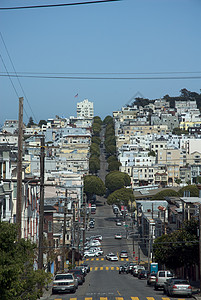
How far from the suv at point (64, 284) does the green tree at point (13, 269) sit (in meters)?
17.2

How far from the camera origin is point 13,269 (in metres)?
24.3

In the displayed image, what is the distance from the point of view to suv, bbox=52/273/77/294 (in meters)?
47.7

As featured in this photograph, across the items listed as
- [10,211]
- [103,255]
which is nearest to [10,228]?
[10,211]

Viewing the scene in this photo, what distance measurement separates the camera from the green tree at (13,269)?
24422 mm

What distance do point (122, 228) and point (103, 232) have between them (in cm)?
471

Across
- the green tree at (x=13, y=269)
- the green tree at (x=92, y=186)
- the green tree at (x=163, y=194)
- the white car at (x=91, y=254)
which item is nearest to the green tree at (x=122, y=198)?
the green tree at (x=163, y=194)

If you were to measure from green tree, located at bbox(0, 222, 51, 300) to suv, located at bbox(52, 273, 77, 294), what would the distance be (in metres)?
17.2

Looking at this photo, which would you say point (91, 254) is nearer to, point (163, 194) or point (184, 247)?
point (163, 194)

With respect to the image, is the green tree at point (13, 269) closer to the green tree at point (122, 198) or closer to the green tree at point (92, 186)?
the green tree at point (122, 198)

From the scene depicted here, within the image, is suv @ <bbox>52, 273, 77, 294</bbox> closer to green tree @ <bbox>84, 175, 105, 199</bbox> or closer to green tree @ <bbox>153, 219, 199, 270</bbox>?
green tree @ <bbox>153, 219, 199, 270</bbox>

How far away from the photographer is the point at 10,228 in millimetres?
26375

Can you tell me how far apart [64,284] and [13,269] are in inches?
964

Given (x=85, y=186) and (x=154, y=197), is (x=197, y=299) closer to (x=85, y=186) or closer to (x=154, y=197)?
(x=154, y=197)

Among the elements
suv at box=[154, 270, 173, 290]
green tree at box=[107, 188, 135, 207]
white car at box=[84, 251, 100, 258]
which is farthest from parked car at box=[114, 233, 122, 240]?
suv at box=[154, 270, 173, 290]
